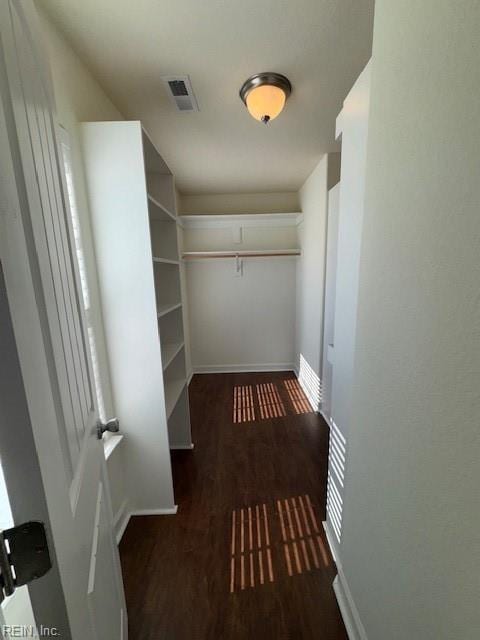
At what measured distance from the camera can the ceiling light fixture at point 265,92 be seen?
60.5 inches

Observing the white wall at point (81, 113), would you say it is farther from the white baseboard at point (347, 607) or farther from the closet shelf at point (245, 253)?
the closet shelf at point (245, 253)

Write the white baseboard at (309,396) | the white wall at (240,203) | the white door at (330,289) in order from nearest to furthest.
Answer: the white door at (330,289), the white baseboard at (309,396), the white wall at (240,203)

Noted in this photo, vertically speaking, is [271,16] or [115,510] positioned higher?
[271,16]

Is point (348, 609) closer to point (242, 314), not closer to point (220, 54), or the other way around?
point (220, 54)

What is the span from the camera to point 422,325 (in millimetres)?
698

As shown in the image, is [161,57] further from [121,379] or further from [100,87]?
[121,379]

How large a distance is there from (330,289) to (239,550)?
219 cm

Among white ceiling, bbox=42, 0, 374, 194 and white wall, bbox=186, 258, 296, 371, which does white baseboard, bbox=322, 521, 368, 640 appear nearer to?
white ceiling, bbox=42, 0, 374, 194

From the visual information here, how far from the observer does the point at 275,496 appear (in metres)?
1.89

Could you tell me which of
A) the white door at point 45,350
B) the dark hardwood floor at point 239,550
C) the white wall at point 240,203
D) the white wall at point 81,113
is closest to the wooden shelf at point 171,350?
the white wall at point 81,113

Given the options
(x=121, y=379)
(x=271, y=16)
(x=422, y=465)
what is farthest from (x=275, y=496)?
(x=271, y=16)

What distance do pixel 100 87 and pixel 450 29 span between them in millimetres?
1809

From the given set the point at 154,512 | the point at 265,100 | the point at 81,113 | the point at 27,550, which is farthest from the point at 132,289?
the point at 154,512

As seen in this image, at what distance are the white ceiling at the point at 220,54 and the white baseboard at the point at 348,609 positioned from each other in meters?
2.58
